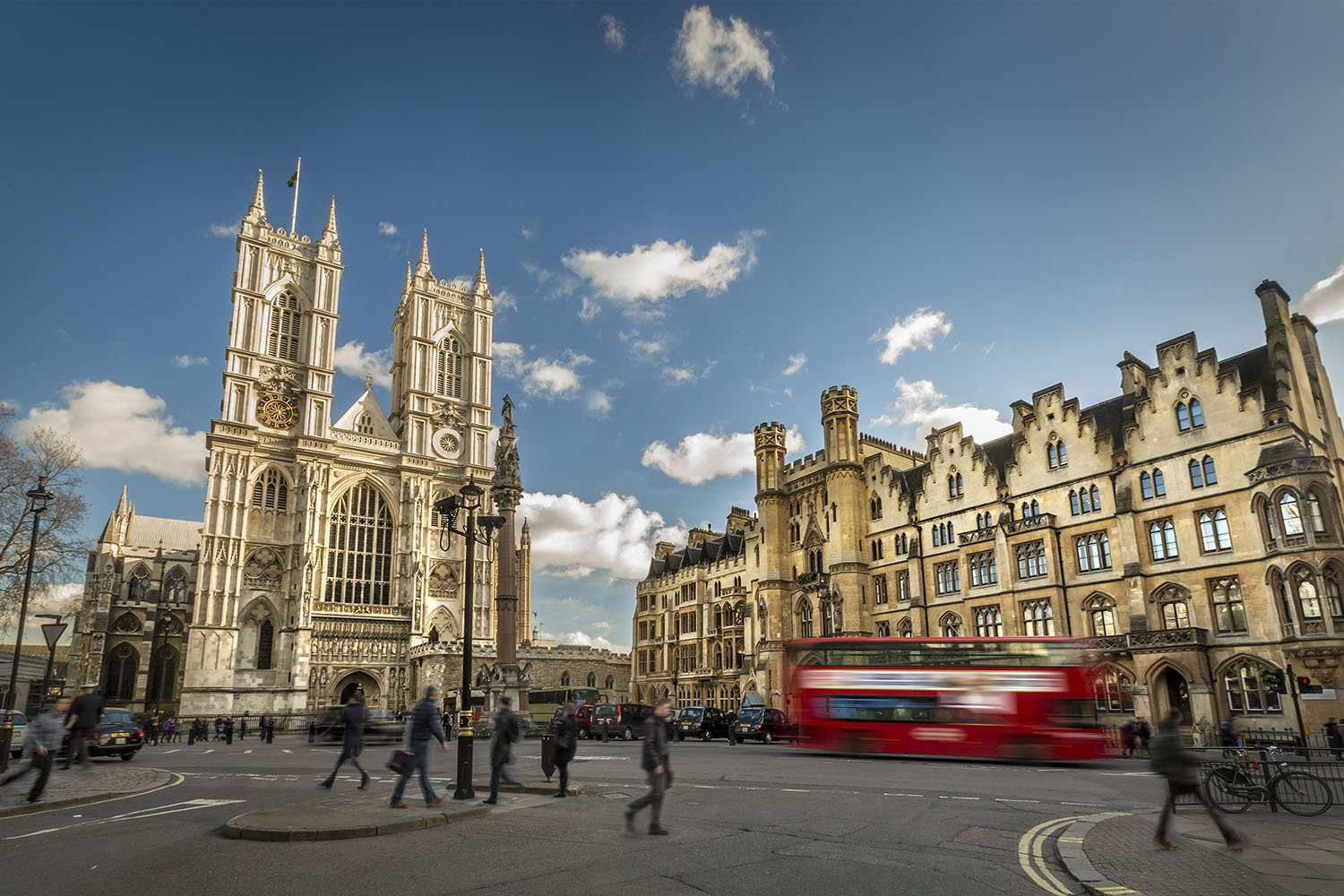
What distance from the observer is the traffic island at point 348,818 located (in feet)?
32.5

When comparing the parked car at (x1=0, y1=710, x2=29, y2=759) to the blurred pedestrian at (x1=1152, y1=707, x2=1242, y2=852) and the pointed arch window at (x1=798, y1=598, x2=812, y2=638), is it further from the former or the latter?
the pointed arch window at (x1=798, y1=598, x2=812, y2=638)

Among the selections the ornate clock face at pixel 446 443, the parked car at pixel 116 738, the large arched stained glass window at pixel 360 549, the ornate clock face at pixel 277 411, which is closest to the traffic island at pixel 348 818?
the parked car at pixel 116 738

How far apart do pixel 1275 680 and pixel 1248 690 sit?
1352 mm

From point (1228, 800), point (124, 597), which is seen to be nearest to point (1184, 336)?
point (1228, 800)

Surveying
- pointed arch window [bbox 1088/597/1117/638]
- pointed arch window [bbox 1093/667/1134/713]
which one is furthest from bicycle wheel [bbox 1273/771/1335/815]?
pointed arch window [bbox 1088/597/1117/638]

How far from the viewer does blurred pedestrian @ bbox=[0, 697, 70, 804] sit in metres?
13.4

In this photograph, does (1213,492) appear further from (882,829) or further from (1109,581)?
(882,829)

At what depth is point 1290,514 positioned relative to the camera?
30109 mm

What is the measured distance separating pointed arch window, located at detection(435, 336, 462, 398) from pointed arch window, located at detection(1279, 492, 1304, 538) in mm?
62432

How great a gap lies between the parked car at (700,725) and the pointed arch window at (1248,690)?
874 inches

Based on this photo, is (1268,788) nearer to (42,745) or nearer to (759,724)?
(42,745)

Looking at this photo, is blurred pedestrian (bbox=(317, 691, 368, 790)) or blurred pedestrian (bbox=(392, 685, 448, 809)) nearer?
blurred pedestrian (bbox=(392, 685, 448, 809))

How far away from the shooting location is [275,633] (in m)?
60.9

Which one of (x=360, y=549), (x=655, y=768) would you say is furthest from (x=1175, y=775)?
(x=360, y=549)
